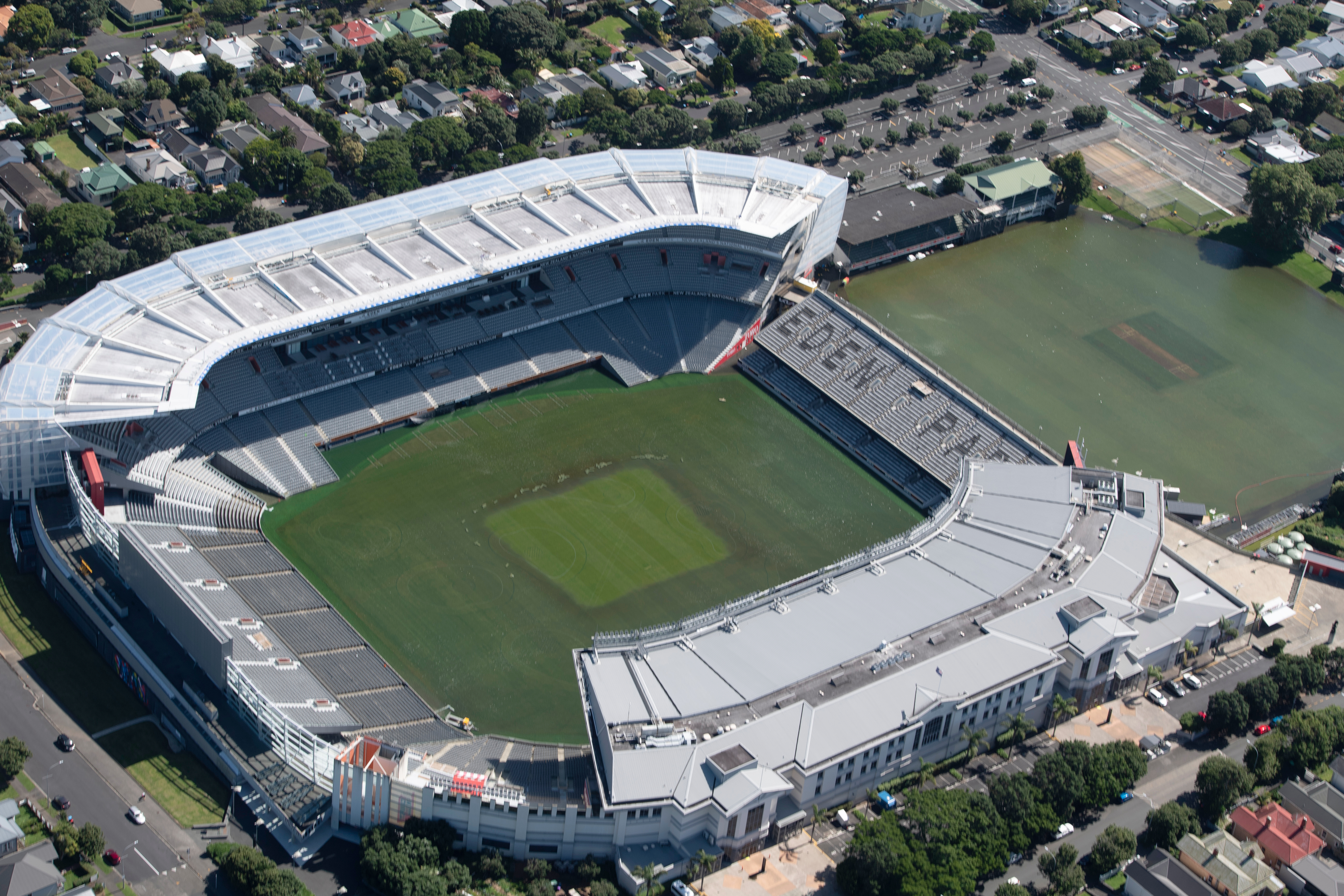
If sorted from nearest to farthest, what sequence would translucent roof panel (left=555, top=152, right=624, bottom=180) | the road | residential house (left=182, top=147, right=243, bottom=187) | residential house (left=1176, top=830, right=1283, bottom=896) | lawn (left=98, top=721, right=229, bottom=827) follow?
the road, residential house (left=1176, top=830, right=1283, bottom=896), lawn (left=98, top=721, right=229, bottom=827), translucent roof panel (left=555, top=152, right=624, bottom=180), residential house (left=182, top=147, right=243, bottom=187)

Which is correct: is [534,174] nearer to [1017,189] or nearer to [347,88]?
[347,88]

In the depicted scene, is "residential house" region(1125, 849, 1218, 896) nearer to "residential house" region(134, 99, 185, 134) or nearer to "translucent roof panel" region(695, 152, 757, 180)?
"translucent roof panel" region(695, 152, 757, 180)

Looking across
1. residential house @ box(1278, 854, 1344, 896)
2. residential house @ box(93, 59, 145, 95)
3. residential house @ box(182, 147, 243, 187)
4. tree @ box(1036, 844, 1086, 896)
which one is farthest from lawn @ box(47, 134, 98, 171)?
residential house @ box(1278, 854, 1344, 896)

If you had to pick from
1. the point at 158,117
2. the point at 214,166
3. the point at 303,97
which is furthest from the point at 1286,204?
the point at 158,117

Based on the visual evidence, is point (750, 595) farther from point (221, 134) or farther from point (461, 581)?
point (221, 134)

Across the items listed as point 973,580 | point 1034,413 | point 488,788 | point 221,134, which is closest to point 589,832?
point 488,788

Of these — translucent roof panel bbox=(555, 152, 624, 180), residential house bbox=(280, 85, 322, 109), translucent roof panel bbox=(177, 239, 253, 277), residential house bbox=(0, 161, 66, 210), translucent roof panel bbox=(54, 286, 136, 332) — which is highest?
translucent roof panel bbox=(555, 152, 624, 180)

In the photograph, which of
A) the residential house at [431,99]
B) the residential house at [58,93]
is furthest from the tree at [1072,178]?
the residential house at [58,93]
